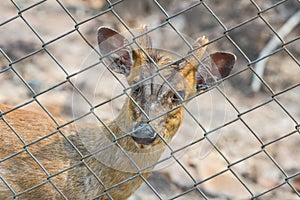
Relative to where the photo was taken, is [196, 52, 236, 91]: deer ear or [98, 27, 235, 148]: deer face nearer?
[98, 27, 235, 148]: deer face

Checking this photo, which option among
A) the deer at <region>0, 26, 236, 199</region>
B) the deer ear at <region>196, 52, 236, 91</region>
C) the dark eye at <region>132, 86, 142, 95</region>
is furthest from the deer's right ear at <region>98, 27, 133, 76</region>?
the deer ear at <region>196, 52, 236, 91</region>

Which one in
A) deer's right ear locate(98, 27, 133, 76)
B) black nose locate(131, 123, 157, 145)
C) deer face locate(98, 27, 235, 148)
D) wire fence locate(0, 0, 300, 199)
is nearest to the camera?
black nose locate(131, 123, 157, 145)

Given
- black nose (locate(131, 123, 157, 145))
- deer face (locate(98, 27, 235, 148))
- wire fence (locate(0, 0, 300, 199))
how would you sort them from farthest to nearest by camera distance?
wire fence (locate(0, 0, 300, 199)) < deer face (locate(98, 27, 235, 148)) < black nose (locate(131, 123, 157, 145))

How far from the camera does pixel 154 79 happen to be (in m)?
4.85

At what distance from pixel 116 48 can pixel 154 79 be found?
1.20 ft

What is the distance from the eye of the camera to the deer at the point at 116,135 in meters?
4.89

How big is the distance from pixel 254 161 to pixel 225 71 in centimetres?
255

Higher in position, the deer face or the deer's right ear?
the deer's right ear

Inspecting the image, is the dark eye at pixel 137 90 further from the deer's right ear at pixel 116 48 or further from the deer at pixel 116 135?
the deer's right ear at pixel 116 48

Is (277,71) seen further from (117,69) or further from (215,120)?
(117,69)

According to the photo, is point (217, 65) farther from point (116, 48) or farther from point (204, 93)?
point (204, 93)

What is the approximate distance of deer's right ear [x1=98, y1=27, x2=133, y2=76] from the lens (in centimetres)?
498

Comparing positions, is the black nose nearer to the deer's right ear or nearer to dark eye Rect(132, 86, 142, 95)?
dark eye Rect(132, 86, 142, 95)

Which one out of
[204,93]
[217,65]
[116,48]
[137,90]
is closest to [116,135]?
[137,90]
